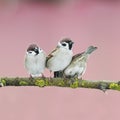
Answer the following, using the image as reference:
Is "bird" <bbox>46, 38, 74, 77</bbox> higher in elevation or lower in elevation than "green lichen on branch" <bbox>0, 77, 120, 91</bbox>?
higher

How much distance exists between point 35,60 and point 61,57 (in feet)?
0.17

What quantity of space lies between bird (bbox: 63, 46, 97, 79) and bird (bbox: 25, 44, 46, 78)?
0.16ft

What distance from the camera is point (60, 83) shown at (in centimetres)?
139

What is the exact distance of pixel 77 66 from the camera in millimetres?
1385

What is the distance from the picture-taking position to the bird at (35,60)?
137cm

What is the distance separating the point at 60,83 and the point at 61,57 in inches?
2.2

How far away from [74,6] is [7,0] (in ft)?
1.09

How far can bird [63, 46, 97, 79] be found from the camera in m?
1.38

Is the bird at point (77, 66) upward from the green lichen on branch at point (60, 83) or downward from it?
upward

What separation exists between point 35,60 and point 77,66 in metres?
0.09

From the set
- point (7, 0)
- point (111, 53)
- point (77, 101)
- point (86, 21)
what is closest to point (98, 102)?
point (77, 101)

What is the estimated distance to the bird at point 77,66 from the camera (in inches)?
54.2

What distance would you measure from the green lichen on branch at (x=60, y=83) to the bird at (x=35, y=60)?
0.05ft

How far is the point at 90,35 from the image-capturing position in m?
2.71
